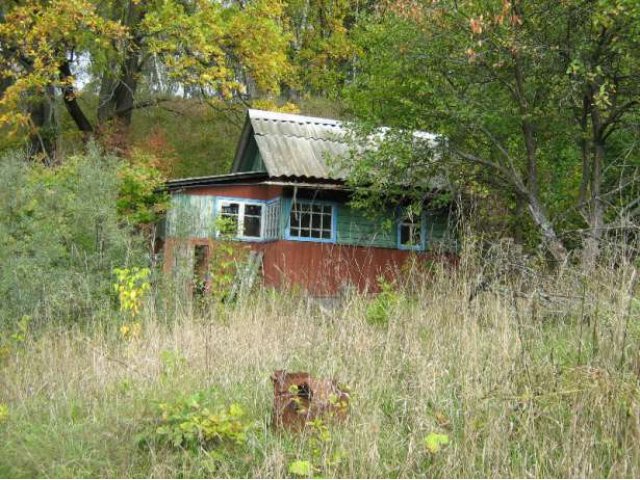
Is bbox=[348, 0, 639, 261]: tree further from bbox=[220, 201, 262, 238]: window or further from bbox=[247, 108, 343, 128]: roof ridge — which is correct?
bbox=[220, 201, 262, 238]: window

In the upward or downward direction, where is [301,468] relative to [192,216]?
downward

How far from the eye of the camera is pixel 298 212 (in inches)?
613

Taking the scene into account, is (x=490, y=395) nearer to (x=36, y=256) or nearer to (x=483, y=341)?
(x=483, y=341)

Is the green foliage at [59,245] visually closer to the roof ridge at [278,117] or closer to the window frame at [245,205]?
the window frame at [245,205]

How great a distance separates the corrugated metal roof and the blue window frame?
0.92 meters

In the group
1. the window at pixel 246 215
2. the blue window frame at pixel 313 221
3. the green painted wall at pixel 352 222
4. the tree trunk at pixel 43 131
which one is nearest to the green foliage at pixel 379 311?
the green painted wall at pixel 352 222

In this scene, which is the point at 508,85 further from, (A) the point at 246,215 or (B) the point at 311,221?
(A) the point at 246,215

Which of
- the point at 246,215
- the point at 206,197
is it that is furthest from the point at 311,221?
the point at 206,197

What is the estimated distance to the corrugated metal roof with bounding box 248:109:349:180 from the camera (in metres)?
14.8

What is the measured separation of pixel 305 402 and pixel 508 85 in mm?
7913

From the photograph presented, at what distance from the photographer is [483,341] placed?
16.1 feet

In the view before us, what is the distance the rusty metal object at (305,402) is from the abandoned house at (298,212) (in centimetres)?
1004

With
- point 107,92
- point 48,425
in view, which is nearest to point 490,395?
point 48,425

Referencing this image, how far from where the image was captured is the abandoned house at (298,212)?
48.8 feet
